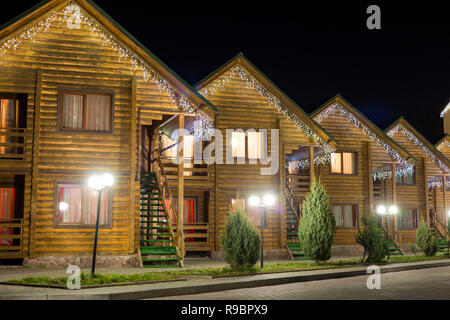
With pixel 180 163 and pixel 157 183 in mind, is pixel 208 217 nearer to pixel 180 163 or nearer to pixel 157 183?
pixel 157 183

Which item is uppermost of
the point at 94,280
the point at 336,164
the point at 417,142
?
the point at 417,142

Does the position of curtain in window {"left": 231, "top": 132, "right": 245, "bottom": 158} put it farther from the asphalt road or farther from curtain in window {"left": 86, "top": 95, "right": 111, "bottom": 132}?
the asphalt road

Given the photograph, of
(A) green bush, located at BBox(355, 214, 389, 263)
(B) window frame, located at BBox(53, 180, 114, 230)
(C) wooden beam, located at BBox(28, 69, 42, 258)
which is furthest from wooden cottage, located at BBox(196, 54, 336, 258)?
(C) wooden beam, located at BBox(28, 69, 42, 258)

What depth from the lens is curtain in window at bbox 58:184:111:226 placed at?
18.9 m

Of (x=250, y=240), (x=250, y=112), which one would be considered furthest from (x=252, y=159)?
(x=250, y=240)

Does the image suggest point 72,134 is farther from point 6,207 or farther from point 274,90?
point 274,90

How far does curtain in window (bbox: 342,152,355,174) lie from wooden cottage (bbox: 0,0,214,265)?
12.2 metres

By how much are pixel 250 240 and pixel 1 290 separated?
7.63 metres

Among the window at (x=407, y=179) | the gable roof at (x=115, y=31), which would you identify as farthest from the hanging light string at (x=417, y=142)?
the gable roof at (x=115, y=31)

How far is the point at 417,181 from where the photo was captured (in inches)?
1350

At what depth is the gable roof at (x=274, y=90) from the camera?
81.8 ft

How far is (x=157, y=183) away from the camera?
22031 mm

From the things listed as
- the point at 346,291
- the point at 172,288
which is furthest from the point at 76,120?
the point at 346,291

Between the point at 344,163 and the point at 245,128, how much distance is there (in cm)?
775
